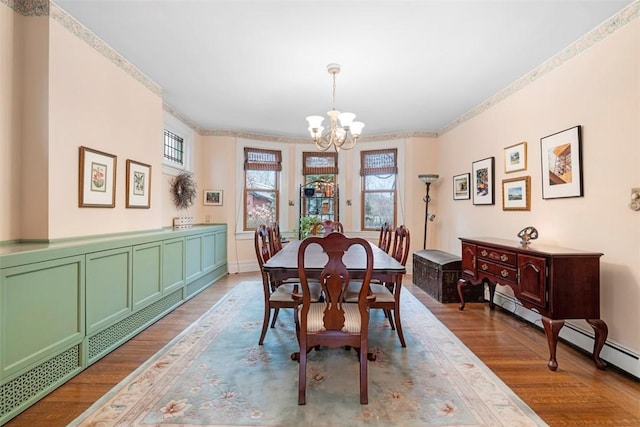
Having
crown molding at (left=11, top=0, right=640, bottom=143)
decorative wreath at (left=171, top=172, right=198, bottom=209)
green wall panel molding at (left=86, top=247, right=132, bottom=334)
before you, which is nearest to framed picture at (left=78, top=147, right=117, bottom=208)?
green wall panel molding at (left=86, top=247, right=132, bottom=334)

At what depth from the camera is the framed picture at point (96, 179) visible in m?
2.42

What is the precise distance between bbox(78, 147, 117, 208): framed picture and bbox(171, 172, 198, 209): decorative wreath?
1.52m

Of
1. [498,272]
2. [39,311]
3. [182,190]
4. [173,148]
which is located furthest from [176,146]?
[498,272]

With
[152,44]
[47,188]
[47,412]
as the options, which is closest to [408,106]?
[152,44]

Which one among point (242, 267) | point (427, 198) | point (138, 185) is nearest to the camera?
point (138, 185)

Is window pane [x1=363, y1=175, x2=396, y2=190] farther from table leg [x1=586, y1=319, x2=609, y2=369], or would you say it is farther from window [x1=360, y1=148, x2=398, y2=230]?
table leg [x1=586, y1=319, x2=609, y2=369]

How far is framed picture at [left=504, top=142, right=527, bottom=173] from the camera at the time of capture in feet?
10.4

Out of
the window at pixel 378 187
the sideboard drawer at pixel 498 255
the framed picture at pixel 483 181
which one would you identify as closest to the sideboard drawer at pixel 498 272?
the sideboard drawer at pixel 498 255

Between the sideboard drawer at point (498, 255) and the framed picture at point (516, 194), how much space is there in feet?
2.13

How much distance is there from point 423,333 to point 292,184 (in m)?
3.81

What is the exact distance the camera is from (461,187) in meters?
4.52

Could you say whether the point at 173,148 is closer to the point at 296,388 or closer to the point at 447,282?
the point at 296,388

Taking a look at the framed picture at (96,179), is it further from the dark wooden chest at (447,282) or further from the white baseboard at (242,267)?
the dark wooden chest at (447,282)

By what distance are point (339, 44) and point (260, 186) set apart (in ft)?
11.7
